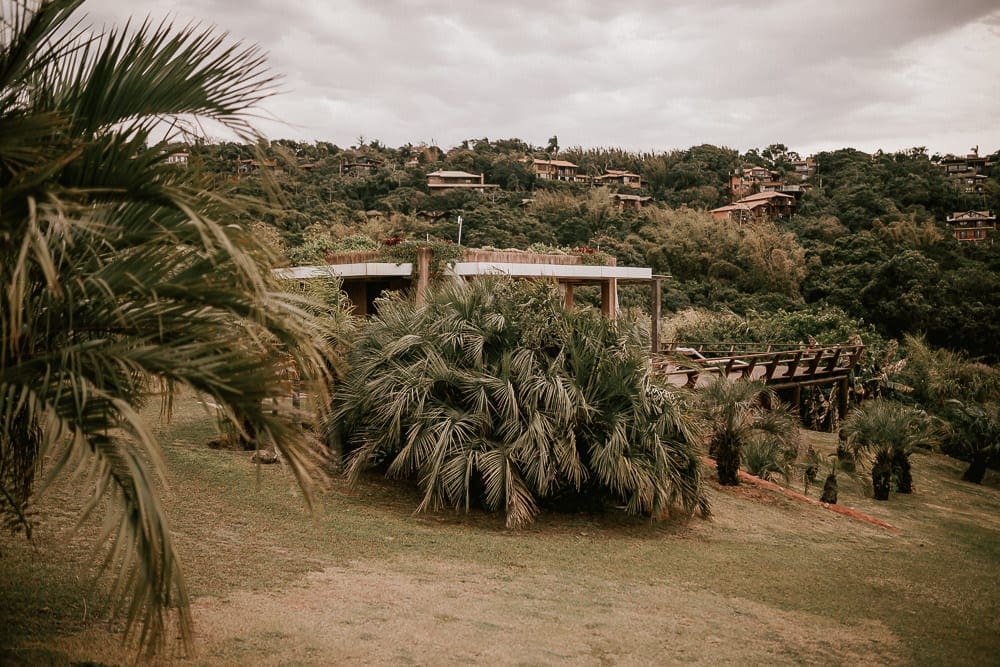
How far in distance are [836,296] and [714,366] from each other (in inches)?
965

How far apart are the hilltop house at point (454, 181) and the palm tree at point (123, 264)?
47.8 m

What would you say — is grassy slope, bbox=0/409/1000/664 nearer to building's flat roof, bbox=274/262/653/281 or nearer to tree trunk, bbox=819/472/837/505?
tree trunk, bbox=819/472/837/505

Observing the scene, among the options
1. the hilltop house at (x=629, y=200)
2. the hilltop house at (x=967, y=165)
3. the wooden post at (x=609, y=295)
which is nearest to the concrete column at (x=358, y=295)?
the wooden post at (x=609, y=295)

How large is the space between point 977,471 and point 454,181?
46.6 meters

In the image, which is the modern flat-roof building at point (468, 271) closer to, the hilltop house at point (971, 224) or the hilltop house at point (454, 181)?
the hilltop house at point (454, 181)

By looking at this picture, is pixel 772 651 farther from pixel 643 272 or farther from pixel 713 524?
pixel 643 272

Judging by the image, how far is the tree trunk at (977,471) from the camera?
16219 millimetres

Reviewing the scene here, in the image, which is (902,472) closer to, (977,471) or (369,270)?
(977,471)

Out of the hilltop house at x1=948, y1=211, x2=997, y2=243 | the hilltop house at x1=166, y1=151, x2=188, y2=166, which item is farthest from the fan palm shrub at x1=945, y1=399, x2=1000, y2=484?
the hilltop house at x1=948, y1=211, x2=997, y2=243

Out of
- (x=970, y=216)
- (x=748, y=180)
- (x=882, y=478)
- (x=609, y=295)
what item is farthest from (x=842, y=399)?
(x=748, y=180)

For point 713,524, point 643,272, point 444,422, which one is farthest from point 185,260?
point 643,272

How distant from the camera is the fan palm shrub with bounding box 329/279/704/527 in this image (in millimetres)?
8562

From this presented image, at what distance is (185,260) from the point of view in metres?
3.39

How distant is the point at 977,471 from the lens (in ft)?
53.5
